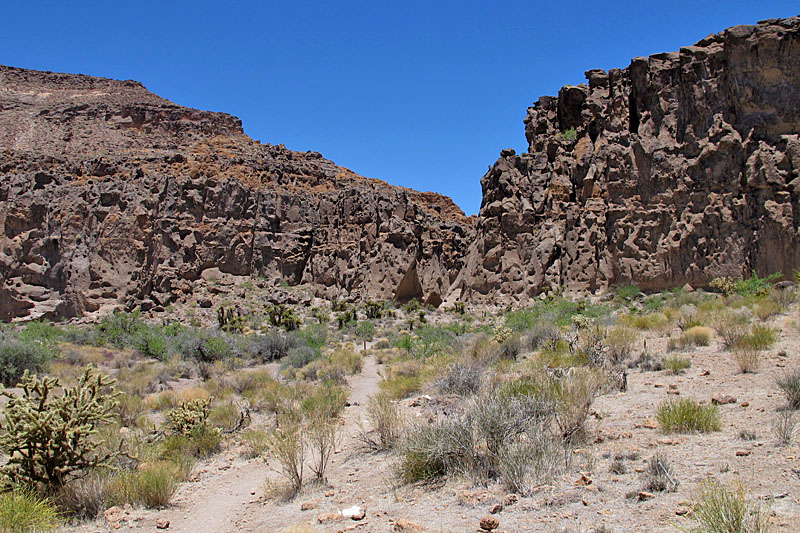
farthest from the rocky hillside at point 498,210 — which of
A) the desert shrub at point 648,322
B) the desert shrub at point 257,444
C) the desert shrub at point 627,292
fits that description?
the desert shrub at point 257,444

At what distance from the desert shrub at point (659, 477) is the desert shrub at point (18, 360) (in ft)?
44.7

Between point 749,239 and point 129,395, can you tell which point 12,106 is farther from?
point 749,239

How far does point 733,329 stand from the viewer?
34.8 feet

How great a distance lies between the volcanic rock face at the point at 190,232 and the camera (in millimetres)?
29578

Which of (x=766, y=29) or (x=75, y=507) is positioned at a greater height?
(x=766, y=29)

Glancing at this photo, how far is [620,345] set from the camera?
1086cm

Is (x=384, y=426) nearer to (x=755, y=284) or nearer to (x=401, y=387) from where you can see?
(x=401, y=387)

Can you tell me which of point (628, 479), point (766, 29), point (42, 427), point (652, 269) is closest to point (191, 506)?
point (42, 427)

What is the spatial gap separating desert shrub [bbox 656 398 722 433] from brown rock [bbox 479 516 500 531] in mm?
2731

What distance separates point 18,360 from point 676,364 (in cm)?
1480

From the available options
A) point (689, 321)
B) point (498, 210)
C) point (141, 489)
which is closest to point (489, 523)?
point (141, 489)

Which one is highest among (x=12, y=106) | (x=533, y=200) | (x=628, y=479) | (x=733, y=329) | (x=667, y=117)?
(x=12, y=106)

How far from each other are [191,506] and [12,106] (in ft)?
224

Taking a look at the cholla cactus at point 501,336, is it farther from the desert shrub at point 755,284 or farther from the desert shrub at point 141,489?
the desert shrub at point 141,489
